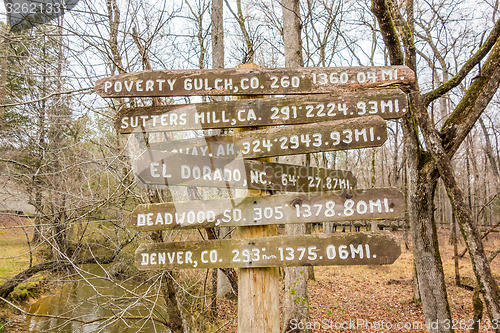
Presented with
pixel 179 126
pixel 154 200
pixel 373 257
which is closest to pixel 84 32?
pixel 154 200

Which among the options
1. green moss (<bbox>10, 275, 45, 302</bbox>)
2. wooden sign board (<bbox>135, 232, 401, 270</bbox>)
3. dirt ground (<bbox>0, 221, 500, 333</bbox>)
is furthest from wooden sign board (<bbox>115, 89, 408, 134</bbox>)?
green moss (<bbox>10, 275, 45, 302</bbox>)

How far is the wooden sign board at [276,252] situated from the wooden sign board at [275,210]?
0.13 m

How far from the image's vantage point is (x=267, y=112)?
2305mm

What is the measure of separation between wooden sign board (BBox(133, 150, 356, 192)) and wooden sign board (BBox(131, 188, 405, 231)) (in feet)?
0.44

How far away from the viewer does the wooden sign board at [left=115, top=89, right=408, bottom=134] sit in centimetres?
227

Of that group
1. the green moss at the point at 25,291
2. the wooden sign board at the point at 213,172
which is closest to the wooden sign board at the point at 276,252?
the wooden sign board at the point at 213,172

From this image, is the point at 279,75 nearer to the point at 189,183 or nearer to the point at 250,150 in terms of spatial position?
the point at 250,150

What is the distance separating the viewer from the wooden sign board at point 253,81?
2312mm

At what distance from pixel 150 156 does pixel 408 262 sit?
15.8 meters

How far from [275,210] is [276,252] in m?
0.28

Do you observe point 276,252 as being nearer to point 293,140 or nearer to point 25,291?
point 293,140

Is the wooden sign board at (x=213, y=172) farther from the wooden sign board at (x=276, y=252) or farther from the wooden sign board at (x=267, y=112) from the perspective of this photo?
the wooden sign board at (x=276, y=252)

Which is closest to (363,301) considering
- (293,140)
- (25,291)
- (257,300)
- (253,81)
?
(257,300)

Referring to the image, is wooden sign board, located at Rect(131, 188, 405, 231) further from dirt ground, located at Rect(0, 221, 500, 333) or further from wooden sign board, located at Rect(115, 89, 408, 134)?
dirt ground, located at Rect(0, 221, 500, 333)
